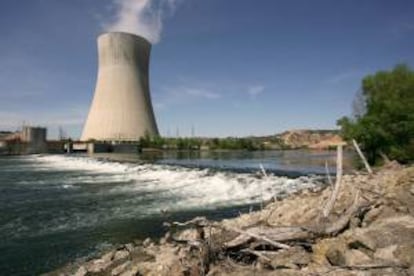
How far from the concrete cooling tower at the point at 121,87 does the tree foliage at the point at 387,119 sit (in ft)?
114

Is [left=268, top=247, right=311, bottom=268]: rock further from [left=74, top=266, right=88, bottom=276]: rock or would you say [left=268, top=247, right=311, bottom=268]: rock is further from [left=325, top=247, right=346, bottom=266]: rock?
[left=74, top=266, right=88, bottom=276]: rock

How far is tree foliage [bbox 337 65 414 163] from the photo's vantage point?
23.5m

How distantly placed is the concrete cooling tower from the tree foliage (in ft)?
114

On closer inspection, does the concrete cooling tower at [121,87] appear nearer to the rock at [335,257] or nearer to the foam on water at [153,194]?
the foam on water at [153,194]

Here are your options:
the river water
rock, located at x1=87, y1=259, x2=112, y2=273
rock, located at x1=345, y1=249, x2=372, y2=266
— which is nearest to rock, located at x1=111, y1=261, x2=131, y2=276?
rock, located at x1=87, y1=259, x2=112, y2=273

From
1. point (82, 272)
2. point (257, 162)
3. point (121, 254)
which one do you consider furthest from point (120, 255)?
point (257, 162)

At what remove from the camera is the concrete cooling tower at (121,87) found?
56.1 m

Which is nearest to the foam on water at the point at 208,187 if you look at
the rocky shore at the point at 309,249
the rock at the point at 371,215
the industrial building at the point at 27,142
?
the rocky shore at the point at 309,249

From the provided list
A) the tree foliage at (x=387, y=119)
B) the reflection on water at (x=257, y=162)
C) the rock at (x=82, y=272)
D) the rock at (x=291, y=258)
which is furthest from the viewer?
the reflection on water at (x=257, y=162)

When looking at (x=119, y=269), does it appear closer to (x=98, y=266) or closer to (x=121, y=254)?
(x=98, y=266)

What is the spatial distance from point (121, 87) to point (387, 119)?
127ft

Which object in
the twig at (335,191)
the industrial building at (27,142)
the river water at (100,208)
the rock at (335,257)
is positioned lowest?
the river water at (100,208)

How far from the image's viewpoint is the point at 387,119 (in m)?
24.6

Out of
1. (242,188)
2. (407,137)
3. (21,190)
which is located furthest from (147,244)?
(407,137)
